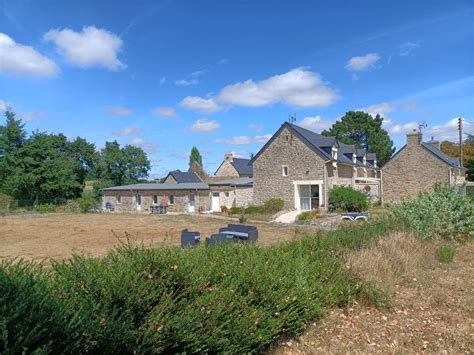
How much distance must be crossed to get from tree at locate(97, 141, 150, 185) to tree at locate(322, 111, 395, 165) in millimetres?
30205

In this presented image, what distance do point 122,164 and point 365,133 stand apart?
1486 inches

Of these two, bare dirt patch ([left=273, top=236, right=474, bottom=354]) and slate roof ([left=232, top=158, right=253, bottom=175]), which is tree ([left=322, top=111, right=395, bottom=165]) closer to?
slate roof ([left=232, top=158, right=253, bottom=175])

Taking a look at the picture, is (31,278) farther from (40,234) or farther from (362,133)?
(362,133)

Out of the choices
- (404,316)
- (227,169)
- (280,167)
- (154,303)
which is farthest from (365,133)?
(154,303)

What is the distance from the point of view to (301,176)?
2664 centimetres

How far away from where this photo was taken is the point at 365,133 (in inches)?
2206

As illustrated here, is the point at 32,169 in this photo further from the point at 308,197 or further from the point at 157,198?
the point at 308,197

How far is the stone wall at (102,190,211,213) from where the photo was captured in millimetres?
31812

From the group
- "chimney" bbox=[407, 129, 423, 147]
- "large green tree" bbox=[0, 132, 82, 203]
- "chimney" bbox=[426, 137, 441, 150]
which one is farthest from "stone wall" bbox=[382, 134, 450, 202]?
"large green tree" bbox=[0, 132, 82, 203]

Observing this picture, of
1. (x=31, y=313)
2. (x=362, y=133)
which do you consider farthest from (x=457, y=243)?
(x=362, y=133)

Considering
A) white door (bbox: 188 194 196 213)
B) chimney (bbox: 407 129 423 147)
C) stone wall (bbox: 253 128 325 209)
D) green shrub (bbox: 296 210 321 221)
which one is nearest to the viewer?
green shrub (bbox: 296 210 321 221)

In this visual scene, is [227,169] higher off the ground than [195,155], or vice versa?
[195,155]

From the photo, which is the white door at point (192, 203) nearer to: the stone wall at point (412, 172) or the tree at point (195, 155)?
the stone wall at point (412, 172)

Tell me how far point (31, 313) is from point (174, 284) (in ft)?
4.11
